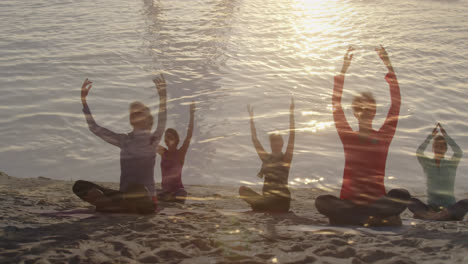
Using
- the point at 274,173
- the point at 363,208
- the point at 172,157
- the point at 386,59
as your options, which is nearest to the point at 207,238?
the point at 274,173

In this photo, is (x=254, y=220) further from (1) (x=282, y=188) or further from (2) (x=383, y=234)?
(2) (x=383, y=234)

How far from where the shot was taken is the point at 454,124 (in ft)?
39.2

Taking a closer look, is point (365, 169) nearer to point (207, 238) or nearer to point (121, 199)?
point (207, 238)

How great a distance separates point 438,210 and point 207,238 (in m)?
2.68

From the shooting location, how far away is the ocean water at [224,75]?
30.3 feet

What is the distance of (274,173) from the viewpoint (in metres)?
4.42

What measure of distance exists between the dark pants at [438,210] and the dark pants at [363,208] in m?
0.83

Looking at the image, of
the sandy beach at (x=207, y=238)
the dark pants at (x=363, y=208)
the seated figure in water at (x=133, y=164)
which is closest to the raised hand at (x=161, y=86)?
the seated figure in water at (x=133, y=164)

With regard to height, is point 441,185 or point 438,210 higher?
point 441,185

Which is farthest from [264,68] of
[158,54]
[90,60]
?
[90,60]

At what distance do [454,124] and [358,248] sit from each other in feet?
31.7

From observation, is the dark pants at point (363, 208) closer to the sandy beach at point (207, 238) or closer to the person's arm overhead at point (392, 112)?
the sandy beach at point (207, 238)

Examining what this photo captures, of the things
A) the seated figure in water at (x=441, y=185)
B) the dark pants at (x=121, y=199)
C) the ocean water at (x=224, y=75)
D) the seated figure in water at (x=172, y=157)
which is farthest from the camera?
the ocean water at (x=224, y=75)

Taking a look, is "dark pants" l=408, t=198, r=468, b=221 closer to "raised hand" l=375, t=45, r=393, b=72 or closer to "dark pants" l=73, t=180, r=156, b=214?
"raised hand" l=375, t=45, r=393, b=72
